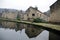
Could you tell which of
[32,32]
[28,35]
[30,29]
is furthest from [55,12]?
[28,35]

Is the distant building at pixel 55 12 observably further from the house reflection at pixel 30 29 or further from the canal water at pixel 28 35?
the canal water at pixel 28 35

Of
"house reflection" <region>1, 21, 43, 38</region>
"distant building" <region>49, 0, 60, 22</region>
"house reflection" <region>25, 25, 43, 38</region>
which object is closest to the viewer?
"house reflection" <region>25, 25, 43, 38</region>

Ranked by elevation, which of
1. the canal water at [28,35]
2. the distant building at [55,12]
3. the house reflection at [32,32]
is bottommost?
the house reflection at [32,32]

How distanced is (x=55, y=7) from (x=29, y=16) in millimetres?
15752

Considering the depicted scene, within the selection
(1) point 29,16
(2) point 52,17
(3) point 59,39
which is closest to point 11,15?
(1) point 29,16

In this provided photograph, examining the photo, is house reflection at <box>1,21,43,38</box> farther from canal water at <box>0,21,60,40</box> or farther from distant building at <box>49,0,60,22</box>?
distant building at <box>49,0,60,22</box>

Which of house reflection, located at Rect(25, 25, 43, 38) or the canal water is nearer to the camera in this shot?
the canal water

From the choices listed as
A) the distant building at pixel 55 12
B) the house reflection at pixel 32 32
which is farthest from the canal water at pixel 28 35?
the distant building at pixel 55 12

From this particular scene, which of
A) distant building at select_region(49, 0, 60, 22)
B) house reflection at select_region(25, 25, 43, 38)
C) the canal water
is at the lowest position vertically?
house reflection at select_region(25, 25, 43, 38)

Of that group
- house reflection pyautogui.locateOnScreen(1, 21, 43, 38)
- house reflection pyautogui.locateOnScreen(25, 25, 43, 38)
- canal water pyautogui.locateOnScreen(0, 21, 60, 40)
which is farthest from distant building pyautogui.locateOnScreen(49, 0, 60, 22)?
canal water pyautogui.locateOnScreen(0, 21, 60, 40)

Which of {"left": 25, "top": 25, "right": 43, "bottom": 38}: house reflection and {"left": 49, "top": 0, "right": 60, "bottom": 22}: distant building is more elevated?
{"left": 49, "top": 0, "right": 60, "bottom": 22}: distant building

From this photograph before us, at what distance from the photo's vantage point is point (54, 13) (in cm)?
2544

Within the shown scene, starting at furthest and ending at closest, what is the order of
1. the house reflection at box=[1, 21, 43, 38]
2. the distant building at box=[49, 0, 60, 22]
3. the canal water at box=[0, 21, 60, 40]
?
the distant building at box=[49, 0, 60, 22]
the house reflection at box=[1, 21, 43, 38]
the canal water at box=[0, 21, 60, 40]

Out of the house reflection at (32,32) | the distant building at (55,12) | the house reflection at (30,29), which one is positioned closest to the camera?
the house reflection at (32,32)
